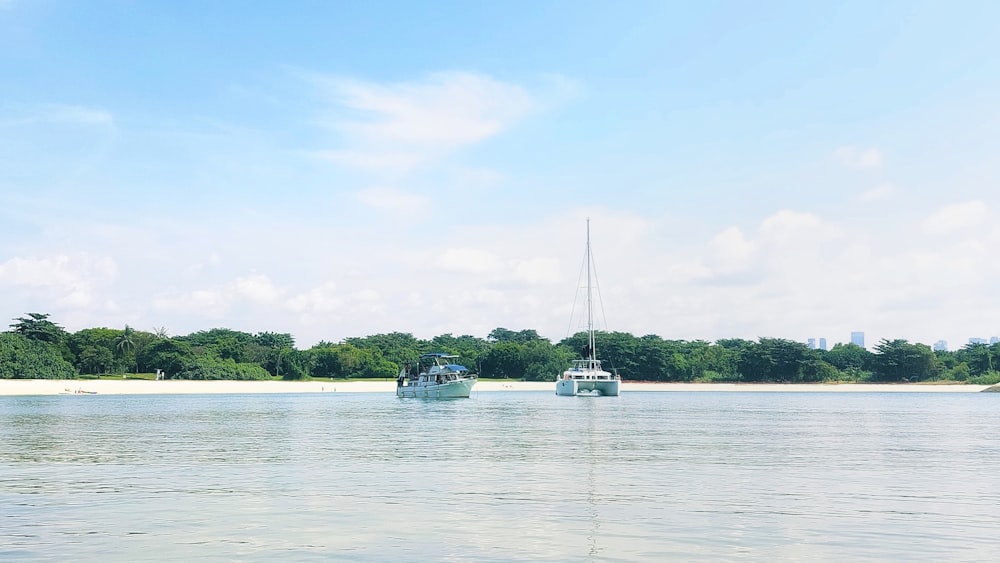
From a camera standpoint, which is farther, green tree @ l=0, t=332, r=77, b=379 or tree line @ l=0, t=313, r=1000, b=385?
tree line @ l=0, t=313, r=1000, b=385

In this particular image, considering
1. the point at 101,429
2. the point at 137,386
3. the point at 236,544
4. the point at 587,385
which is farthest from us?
the point at 137,386

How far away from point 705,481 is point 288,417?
52.4 metres

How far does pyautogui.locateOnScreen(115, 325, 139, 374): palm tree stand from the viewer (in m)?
174

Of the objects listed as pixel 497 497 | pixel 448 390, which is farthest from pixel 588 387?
pixel 497 497

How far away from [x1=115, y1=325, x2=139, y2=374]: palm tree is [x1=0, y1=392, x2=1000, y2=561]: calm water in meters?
128

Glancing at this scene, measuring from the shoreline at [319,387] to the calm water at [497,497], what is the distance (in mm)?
94746

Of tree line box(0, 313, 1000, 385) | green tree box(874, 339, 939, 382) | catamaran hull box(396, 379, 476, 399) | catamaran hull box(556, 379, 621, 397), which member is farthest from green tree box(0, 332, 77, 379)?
green tree box(874, 339, 939, 382)

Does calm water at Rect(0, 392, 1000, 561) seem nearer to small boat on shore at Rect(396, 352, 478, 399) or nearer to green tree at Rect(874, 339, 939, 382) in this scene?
small boat on shore at Rect(396, 352, 478, 399)

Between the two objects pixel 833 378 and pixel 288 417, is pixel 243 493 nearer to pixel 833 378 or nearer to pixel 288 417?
pixel 288 417

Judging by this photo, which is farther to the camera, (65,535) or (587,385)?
(587,385)

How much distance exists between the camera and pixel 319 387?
550 feet

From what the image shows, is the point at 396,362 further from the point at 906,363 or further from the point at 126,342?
the point at 906,363

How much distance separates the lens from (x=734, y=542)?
1992 centimetres

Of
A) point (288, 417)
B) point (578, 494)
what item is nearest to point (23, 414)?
point (288, 417)
